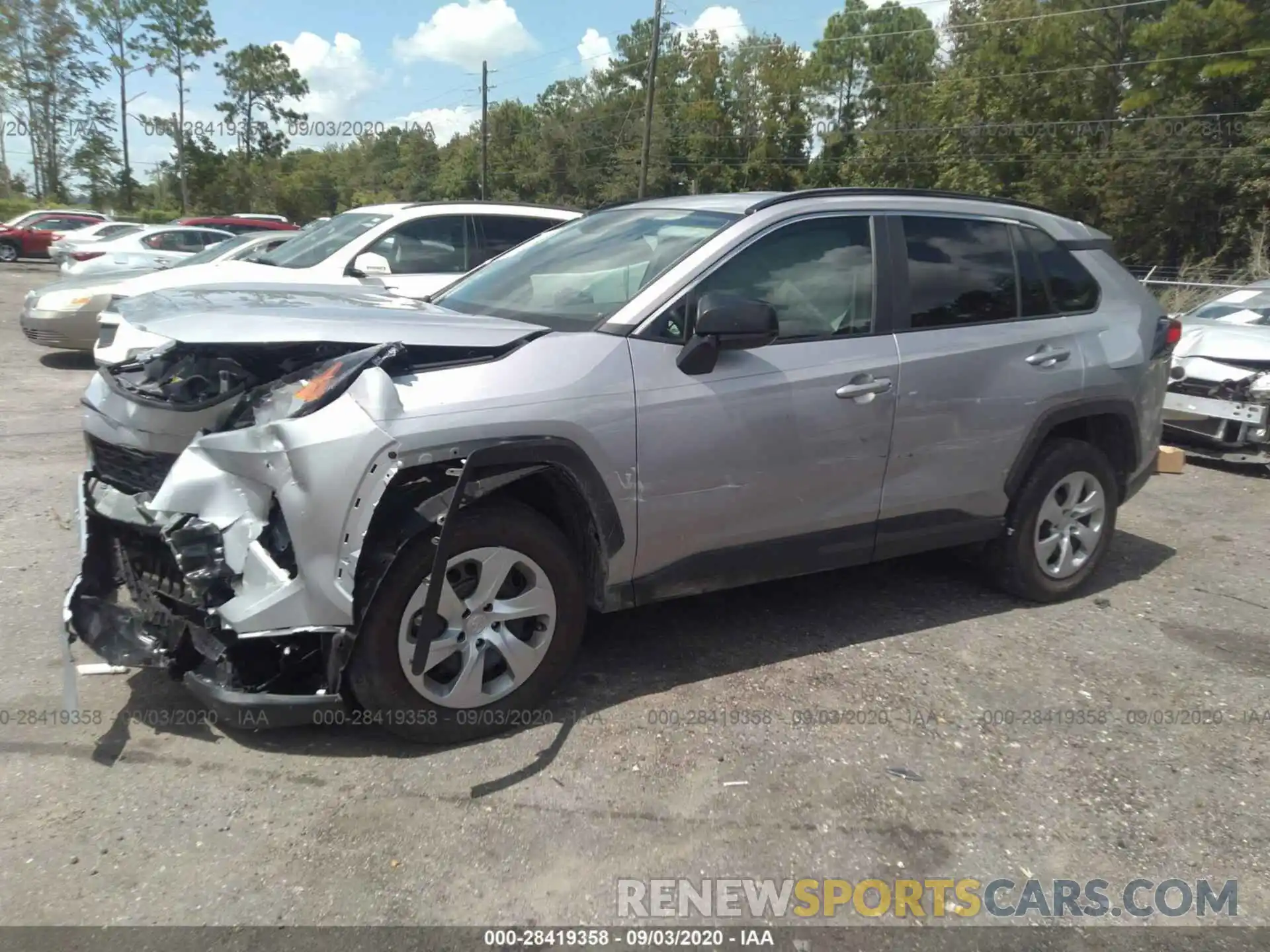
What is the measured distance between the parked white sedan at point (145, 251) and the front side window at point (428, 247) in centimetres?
534

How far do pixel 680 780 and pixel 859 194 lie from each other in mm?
2673

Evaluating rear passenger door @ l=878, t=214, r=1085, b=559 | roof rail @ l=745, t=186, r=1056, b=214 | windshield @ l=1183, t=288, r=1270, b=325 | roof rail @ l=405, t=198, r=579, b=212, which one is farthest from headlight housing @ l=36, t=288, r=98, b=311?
windshield @ l=1183, t=288, r=1270, b=325

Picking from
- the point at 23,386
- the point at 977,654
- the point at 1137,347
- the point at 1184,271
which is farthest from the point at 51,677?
the point at 1184,271

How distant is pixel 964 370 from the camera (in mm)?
4438

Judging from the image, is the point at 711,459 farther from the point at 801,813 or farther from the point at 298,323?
the point at 298,323

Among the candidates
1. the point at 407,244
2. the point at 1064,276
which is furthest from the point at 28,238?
the point at 1064,276

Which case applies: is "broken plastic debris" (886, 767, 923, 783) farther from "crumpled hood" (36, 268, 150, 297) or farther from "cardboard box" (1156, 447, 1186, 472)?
"crumpled hood" (36, 268, 150, 297)

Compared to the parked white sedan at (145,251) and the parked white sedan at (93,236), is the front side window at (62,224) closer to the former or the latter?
the parked white sedan at (93,236)

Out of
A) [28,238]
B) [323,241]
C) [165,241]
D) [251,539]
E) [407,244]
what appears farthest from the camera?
[28,238]

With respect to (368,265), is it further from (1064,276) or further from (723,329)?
(1064,276)

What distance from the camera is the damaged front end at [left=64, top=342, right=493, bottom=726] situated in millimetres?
3125

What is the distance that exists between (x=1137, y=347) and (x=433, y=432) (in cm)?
375

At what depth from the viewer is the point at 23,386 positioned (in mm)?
9852

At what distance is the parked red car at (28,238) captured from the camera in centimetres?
2834
